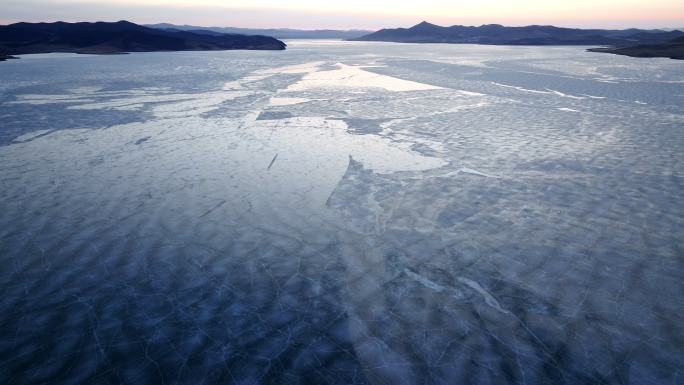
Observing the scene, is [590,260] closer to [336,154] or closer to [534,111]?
[336,154]

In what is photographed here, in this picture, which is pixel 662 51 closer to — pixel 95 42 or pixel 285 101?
pixel 285 101

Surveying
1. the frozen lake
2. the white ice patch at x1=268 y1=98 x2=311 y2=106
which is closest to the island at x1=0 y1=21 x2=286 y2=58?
the white ice patch at x1=268 y1=98 x2=311 y2=106

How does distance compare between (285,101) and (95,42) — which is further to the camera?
(95,42)

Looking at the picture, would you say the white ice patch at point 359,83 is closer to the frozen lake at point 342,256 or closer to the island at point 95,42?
the frozen lake at point 342,256

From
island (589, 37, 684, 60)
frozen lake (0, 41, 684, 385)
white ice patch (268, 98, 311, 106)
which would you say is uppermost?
island (589, 37, 684, 60)

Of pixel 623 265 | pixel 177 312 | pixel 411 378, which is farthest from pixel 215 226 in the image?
pixel 623 265

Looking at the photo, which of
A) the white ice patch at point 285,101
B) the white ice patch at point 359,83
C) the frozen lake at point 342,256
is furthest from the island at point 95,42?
the frozen lake at point 342,256

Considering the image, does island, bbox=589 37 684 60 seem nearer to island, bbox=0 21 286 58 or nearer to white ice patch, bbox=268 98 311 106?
white ice patch, bbox=268 98 311 106

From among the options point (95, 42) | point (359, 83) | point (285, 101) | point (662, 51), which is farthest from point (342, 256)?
point (95, 42)
